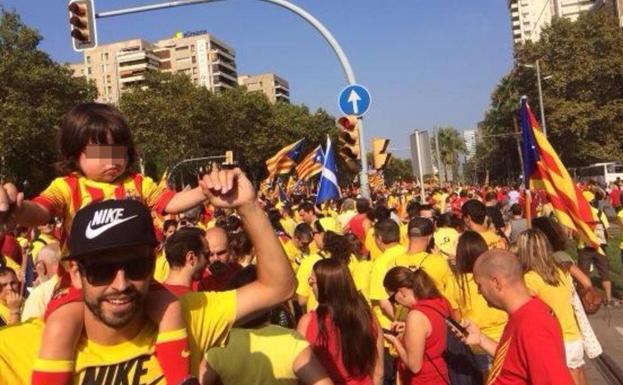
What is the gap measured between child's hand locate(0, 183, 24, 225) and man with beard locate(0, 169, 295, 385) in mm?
174

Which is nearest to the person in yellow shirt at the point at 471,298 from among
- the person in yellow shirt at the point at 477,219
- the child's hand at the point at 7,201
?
the person in yellow shirt at the point at 477,219

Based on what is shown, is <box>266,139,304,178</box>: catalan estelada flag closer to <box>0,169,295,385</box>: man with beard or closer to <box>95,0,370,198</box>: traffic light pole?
<box>95,0,370,198</box>: traffic light pole

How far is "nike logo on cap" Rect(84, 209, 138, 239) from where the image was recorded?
207 centimetres

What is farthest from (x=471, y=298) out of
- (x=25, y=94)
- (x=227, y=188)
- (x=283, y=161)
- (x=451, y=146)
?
(x=451, y=146)

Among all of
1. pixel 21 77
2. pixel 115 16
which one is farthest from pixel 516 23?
pixel 115 16

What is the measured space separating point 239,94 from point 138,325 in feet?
263

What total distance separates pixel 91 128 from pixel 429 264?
14.2 ft

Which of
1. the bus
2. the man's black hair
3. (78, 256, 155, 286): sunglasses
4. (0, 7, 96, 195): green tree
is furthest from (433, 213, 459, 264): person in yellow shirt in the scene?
(0, 7, 96, 195): green tree

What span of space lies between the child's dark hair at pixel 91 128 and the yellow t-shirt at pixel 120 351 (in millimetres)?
682

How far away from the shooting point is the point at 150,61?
156 metres

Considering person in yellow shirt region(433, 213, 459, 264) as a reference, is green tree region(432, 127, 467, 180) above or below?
above

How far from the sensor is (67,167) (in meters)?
2.93

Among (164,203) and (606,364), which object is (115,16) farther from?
(164,203)

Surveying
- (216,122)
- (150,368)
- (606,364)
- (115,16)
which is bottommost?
(606,364)
